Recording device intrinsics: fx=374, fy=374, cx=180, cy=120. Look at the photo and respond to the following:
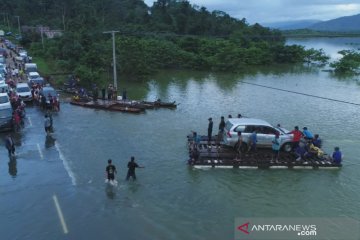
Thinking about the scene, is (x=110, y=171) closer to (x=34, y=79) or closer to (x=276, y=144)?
(x=276, y=144)

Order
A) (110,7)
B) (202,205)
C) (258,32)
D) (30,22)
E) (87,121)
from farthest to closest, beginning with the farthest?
(110,7), (30,22), (258,32), (87,121), (202,205)

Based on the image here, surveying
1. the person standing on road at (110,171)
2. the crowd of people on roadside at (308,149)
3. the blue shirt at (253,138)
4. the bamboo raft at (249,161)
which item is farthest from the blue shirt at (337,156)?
the person standing on road at (110,171)

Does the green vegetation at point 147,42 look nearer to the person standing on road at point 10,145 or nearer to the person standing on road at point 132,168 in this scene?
the person standing on road at point 10,145

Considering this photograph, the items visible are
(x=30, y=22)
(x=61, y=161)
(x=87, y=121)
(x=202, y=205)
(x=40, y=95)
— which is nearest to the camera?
(x=202, y=205)

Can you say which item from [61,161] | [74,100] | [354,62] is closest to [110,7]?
[354,62]

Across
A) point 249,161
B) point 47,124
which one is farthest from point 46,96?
point 249,161

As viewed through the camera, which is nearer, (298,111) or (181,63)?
(298,111)

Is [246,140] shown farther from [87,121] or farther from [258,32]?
[258,32]

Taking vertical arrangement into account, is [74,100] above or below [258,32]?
below
